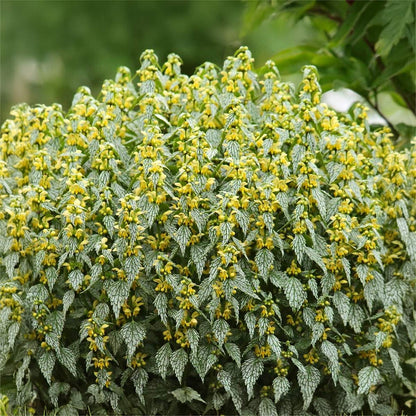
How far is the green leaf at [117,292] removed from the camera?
3.03 m

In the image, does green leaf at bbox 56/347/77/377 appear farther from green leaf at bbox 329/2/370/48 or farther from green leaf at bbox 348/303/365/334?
green leaf at bbox 329/2/370/48

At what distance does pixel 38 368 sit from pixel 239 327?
1.05 m

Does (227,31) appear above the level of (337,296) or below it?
above

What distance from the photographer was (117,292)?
307 centimetres

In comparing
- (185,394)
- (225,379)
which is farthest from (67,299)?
(225,379)

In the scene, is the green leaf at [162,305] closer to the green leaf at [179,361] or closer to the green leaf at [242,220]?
the green leaf at [179,361]

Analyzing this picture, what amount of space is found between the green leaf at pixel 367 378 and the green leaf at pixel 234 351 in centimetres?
62

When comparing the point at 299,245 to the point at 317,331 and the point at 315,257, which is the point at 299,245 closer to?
the point at 315,257

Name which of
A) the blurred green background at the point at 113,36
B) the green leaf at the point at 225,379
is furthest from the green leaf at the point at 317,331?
the blurred green background at the point at 113,36

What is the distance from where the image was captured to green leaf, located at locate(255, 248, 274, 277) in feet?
10.1

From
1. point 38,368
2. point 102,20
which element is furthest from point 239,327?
point 102,20

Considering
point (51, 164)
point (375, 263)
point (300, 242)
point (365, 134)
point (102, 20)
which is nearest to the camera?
point (300, 242)

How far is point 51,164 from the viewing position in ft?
11.8

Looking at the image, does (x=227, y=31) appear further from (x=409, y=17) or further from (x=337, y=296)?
(x=337, y=296)
